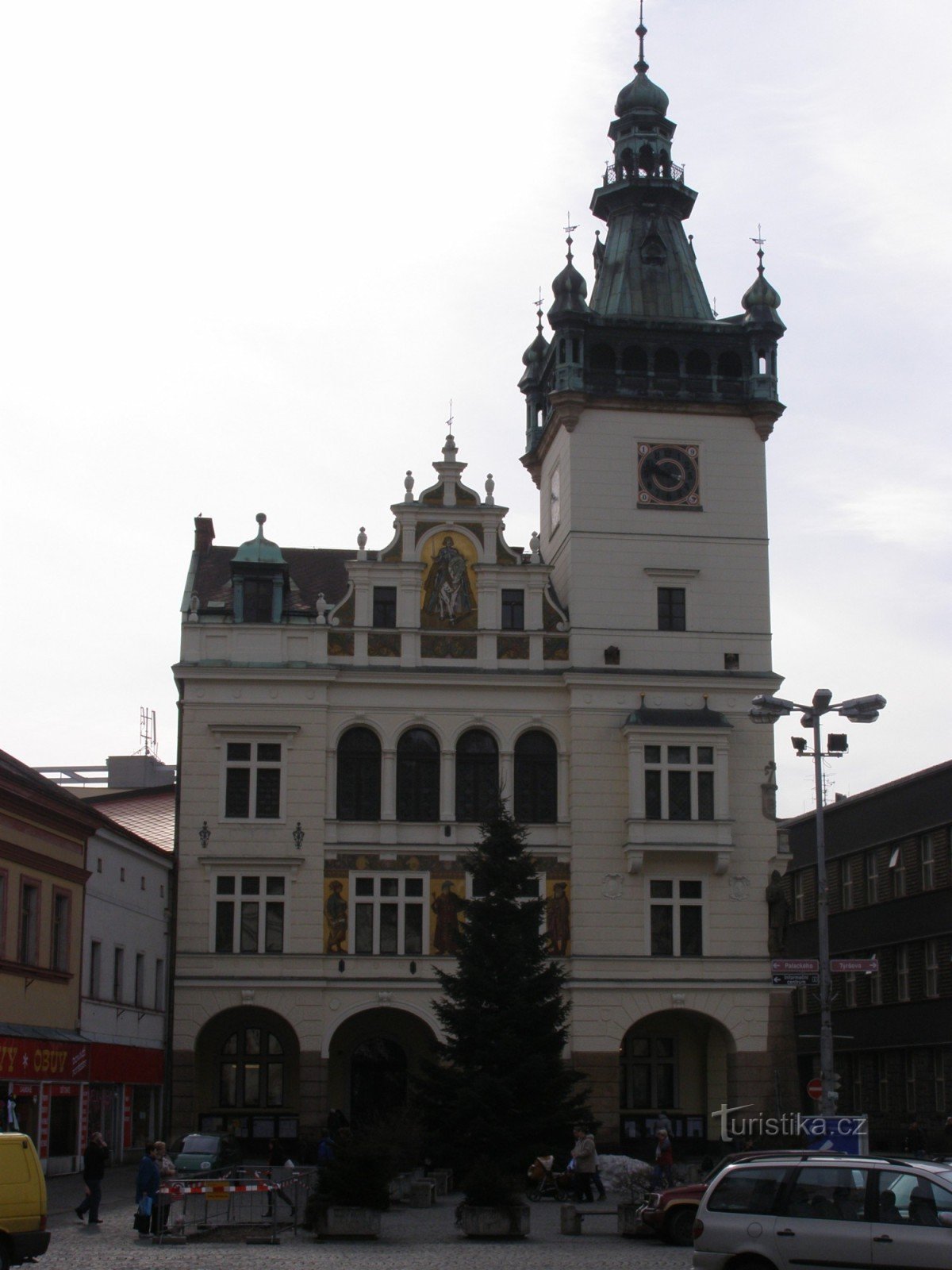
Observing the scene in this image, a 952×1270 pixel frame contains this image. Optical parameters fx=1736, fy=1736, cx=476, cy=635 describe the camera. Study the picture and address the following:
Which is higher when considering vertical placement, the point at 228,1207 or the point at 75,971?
the point at 75,971

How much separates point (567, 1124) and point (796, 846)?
1319 inches

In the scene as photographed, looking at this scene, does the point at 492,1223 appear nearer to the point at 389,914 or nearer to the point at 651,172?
the point at 389,914

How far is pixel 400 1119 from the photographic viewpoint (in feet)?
127

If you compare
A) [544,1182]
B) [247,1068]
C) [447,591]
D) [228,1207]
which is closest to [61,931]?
[247,1068]

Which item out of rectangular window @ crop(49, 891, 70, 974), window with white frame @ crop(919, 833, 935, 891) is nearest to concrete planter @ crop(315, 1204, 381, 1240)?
rectangular window @ crop(49, 891, 70, 974)

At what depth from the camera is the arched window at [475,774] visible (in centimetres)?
4859

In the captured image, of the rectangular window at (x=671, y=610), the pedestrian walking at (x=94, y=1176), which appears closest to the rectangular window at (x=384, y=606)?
the rectangular window at (x=671, y=610)

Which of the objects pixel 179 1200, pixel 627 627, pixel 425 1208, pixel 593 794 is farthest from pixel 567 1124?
pixel 627 627

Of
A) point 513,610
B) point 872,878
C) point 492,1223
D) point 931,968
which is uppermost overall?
point 513,610

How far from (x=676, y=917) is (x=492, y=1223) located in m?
22.5

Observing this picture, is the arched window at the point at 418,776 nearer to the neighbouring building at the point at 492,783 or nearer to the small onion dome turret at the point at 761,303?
the neighbouring building at the point at 492,783

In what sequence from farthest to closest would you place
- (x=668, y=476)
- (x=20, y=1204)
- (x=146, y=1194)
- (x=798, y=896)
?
(x=798, y=896) < (x=668, y=476) < (x=146, y=1194) < (x=20, y=1204)

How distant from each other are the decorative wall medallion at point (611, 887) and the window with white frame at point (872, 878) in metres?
13.7

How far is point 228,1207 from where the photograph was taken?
1084 inches
